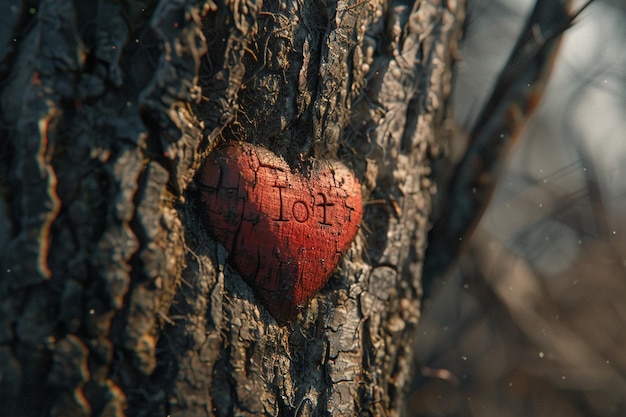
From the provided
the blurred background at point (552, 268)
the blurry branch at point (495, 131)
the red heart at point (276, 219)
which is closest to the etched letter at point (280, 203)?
the red heart at point (276, 219)

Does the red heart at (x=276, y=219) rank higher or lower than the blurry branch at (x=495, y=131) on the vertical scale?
lower

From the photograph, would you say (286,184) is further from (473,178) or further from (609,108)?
(609,108)

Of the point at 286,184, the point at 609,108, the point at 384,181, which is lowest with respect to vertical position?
the point at 286,184

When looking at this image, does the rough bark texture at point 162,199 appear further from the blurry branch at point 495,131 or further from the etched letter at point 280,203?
the blurry branch at point 495,131

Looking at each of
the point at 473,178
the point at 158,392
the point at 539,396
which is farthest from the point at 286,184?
the point at 539,396

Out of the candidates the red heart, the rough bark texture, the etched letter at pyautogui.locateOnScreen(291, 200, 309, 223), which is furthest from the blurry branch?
the etched letter at pyautogui.locateOnScreen(291, 200, 309, 223)

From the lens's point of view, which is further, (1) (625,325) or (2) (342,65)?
(1) (625,325)

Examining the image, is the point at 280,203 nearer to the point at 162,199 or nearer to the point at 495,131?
the point at 162,199
